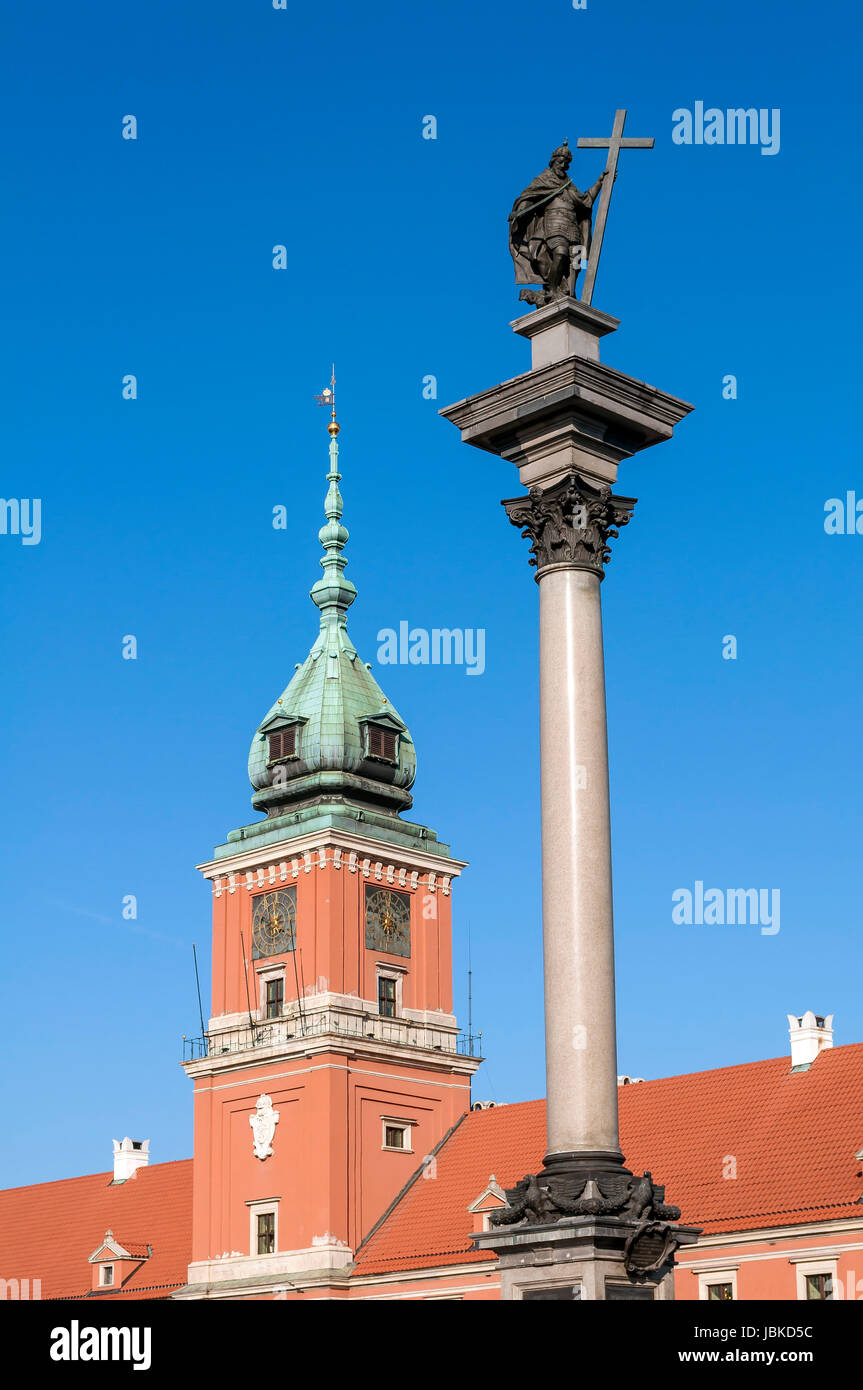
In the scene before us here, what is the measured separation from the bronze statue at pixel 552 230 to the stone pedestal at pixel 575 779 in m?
0.44

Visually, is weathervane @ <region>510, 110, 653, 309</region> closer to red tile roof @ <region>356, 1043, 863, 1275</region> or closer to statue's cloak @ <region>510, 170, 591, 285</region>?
statue's cloak @ <region>510, 170, 591, 285</region>

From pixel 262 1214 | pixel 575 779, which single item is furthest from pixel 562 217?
pixel 262 1214

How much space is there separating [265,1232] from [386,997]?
636 cm

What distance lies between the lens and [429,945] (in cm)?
5056

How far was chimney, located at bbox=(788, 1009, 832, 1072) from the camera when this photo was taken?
42.7 m

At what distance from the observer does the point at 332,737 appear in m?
51.3

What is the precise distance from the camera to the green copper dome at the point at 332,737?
5134cm

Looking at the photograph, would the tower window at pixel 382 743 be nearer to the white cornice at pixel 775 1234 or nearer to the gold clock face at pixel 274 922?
the gold clock face at pixel 274 922

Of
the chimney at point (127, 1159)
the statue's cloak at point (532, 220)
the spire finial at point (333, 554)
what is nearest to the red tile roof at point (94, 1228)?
the chimney at point (127, 1159)

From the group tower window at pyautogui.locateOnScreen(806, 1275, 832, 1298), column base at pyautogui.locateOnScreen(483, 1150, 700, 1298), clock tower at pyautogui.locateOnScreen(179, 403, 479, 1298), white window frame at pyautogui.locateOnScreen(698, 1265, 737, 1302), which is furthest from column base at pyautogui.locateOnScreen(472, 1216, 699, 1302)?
clock tower at pyautogui.locateOnScreen(179, 403, 479, 1298)

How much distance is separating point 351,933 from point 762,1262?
14.4 meters

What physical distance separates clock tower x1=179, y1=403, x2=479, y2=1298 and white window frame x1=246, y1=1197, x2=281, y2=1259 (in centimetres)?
5

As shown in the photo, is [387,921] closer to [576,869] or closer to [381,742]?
[381,742]
